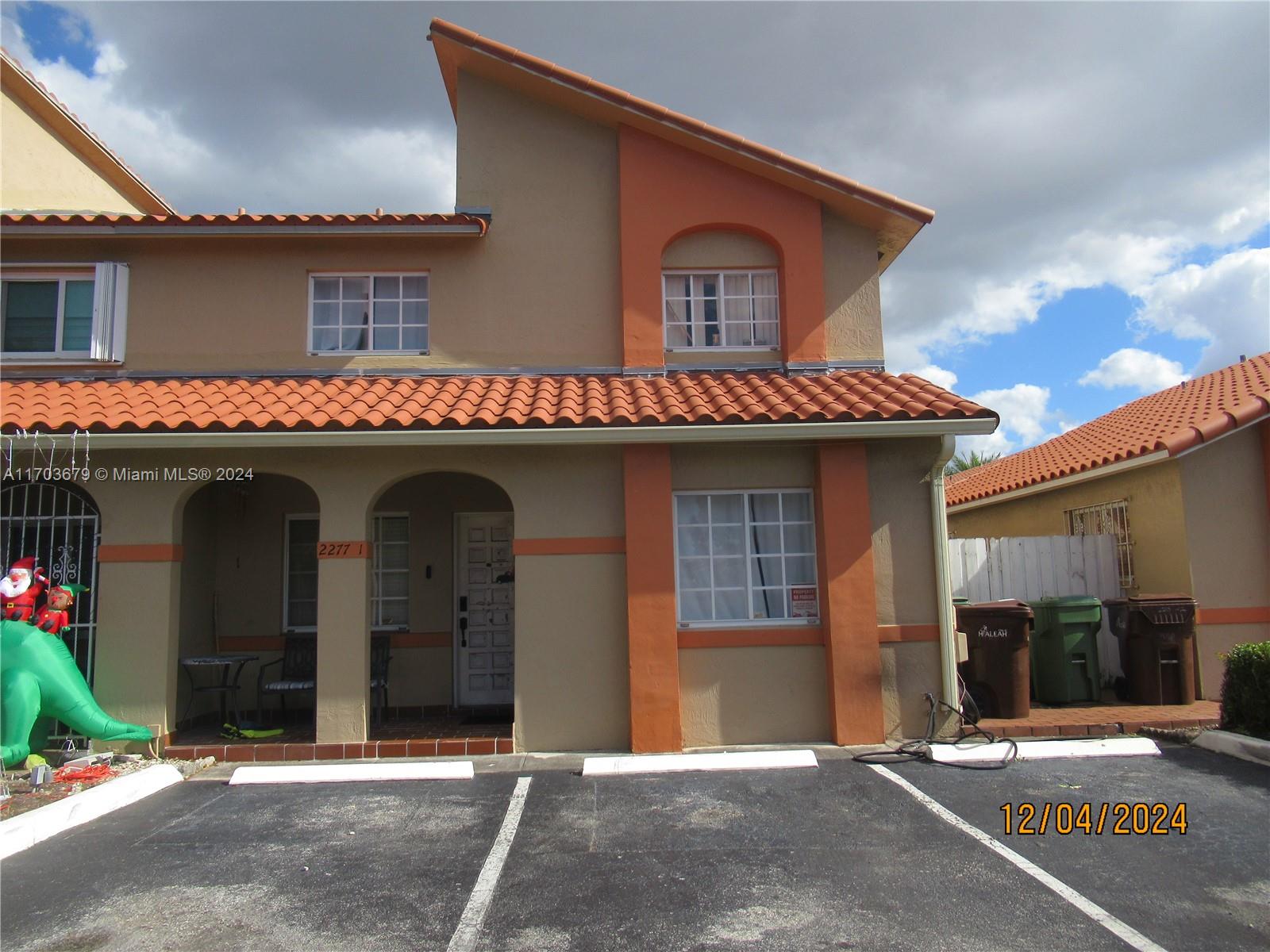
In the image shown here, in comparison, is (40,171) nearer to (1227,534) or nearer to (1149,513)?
(1149,513)

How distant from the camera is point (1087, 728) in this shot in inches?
350

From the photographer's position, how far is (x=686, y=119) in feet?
32.8

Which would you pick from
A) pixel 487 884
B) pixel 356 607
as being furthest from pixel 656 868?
pixel 356 607

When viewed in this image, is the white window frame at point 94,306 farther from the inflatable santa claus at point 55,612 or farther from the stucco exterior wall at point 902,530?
the stucco exterior wall at point 902,530

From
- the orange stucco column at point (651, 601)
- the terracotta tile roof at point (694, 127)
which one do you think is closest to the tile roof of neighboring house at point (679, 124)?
the terracotta tile roof at point (694, 127)

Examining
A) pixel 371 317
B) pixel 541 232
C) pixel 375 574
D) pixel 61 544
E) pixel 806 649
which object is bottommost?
pixel 806 649

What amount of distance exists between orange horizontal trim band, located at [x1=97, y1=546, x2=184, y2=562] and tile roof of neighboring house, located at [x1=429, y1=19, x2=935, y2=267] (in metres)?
6.39

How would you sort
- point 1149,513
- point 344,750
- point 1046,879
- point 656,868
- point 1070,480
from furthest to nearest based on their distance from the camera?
point 1070,480 → point 1149,513 → point 344,750 → point 656,868 → point 1046,879

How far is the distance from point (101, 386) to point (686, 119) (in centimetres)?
700

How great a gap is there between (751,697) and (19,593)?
22.3ft

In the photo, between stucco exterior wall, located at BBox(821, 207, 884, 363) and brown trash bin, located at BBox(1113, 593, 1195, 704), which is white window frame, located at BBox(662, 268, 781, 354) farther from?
brown trash bin, located at BBox(1113, 593, 1195, 704)

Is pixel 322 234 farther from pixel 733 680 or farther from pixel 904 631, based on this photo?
pixel 904 631

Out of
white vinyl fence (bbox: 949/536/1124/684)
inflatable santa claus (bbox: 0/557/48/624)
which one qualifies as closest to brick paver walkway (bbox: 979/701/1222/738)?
white vinyl fence (bbox: 949/536/1124/684)

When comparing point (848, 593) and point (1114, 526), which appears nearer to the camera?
point (848, 593)
